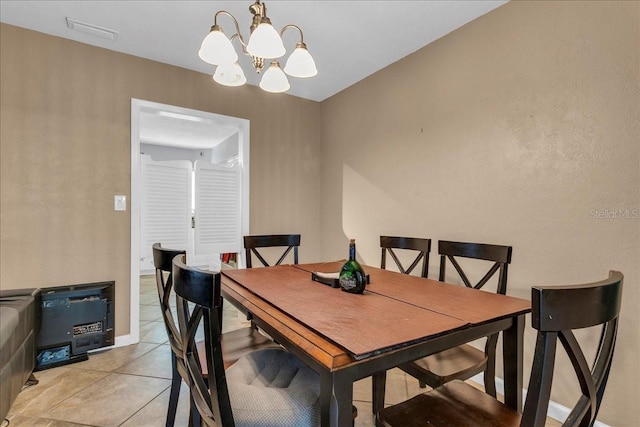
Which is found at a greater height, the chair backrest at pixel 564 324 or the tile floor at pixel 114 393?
the chair backrest at pixel 564 324

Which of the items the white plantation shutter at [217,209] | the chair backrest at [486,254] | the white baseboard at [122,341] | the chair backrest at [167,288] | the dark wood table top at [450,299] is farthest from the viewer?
the white plantation shutter at [217,209]

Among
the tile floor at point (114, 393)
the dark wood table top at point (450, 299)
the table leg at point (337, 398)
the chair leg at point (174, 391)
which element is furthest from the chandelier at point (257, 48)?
the tile floor at point (114, 393)

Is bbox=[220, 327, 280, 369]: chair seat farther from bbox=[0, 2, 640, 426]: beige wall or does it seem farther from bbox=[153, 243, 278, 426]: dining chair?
bbox=[0, 2, 640, 426]: beige wall

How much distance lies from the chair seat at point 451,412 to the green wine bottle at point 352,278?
19.3 inches

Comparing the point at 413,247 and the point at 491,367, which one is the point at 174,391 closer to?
the point at 491,367

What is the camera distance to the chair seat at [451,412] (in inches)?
40.8

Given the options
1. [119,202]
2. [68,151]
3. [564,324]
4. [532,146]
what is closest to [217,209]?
[119,202]

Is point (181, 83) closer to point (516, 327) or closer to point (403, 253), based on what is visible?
point (403, 253)

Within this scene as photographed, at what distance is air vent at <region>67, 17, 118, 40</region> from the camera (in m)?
2.30

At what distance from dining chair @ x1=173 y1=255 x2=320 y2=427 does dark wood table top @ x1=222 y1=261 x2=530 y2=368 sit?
0.85 feet

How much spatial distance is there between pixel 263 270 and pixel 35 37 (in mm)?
2533

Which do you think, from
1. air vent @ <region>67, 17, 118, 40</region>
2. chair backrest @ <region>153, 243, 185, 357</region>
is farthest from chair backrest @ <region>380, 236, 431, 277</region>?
air vent @ <region>67, 17, 118, 40</region>

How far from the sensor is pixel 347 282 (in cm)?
149

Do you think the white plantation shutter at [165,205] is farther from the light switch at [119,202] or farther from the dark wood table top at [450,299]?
the dark wood table top at [450,299]
